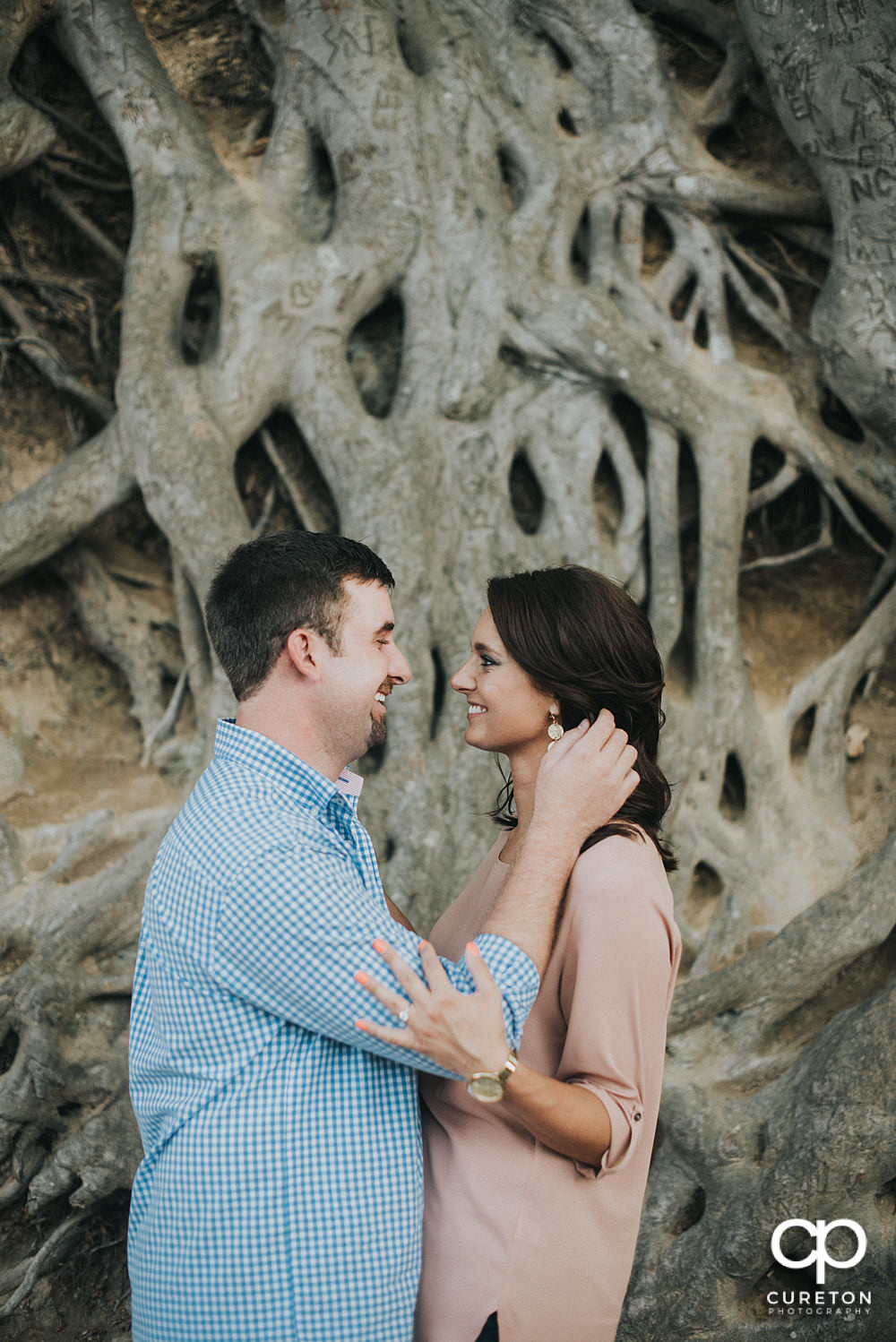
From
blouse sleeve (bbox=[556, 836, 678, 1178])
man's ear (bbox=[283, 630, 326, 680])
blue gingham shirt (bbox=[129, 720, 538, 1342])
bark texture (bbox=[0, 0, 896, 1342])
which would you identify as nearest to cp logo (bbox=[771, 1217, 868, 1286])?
A: bark texture (bbox=[0, 0, 896, 1342])

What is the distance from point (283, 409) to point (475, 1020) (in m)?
2.87

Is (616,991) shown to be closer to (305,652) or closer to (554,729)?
(554,729)

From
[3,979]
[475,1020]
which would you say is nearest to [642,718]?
[475,1020]

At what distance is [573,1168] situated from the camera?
162 cm

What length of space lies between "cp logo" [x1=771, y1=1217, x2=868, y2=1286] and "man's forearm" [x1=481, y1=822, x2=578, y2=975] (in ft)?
5.77

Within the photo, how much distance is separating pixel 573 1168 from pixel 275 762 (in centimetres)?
75

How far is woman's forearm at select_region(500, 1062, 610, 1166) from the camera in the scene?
1.47 m

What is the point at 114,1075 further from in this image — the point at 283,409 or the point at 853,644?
the point at 853,644

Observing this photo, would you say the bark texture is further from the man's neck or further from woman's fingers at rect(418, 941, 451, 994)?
woman's fingers at rect(418, 941, 451, 994)

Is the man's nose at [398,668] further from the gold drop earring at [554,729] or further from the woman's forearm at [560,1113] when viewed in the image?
the woman's forearm at [560,1113]

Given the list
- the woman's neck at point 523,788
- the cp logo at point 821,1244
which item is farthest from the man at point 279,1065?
the cp logo at point 821,1244

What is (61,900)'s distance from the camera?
339 cm

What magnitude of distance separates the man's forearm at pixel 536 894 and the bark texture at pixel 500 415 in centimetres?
183

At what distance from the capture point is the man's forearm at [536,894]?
1555 mm
